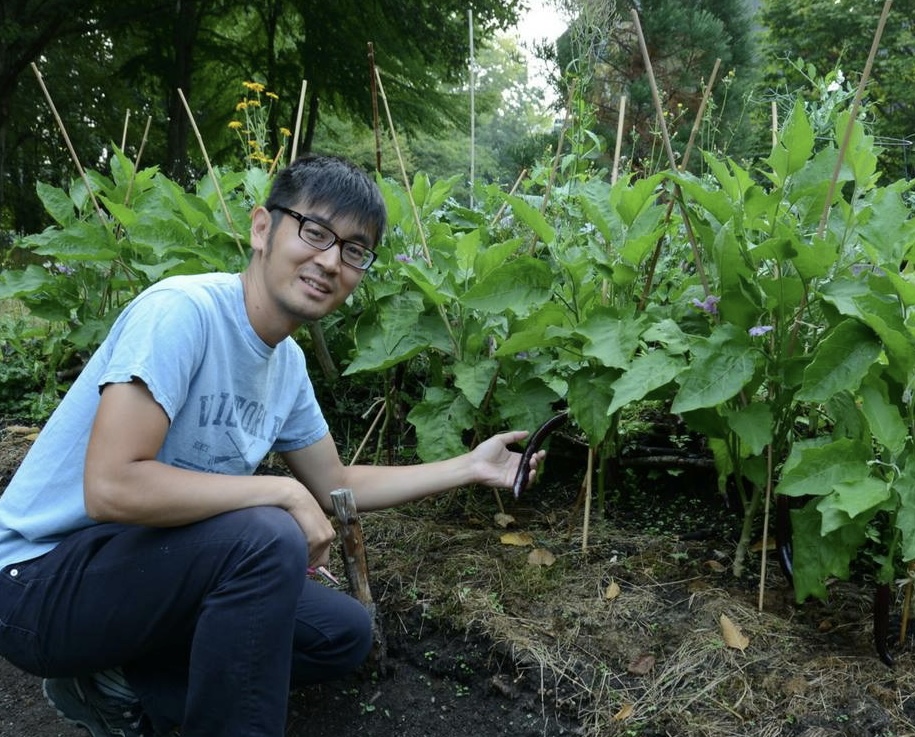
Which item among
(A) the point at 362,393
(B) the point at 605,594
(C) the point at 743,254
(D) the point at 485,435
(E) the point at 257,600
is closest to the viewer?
(E) the point at 257,600

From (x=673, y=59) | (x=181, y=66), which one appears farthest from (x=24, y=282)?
(x=181, y=66)

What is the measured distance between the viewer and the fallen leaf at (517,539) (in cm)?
255

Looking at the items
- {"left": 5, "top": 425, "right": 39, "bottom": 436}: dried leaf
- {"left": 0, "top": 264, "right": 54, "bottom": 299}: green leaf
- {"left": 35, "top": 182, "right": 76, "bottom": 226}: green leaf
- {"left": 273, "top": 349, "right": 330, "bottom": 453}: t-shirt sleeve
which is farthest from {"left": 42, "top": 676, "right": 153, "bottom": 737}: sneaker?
{"left": 5, "top": 425, "right": 39, "bottom": 436}: dried leaf

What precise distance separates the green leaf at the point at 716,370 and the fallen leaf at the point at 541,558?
2.50ft

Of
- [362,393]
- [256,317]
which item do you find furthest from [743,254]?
[362,393]

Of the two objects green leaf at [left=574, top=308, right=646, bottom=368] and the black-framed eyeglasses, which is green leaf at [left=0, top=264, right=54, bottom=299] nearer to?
the black-framed eyeglasses

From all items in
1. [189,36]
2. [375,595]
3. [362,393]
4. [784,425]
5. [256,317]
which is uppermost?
[189,36]

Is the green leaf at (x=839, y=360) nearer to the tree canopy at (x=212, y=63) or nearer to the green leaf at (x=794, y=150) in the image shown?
the green leaf at (x=794, y=150)

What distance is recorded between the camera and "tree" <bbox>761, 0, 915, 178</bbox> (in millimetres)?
14188

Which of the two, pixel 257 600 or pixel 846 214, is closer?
pixel 257 600

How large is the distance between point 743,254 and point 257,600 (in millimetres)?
1367

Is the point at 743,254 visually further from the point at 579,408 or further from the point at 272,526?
the point at 272,526

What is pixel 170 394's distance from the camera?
1587mm

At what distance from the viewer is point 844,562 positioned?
1.91 meters
